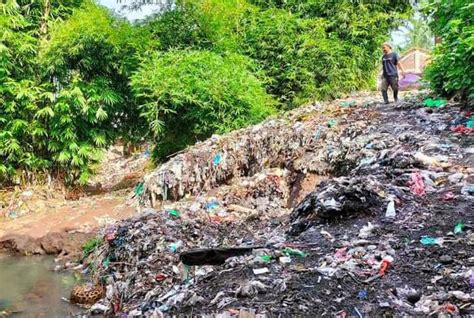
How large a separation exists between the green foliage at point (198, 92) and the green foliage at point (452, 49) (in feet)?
9.18

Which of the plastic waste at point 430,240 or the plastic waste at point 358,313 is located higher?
the plastic waste at point 430,240

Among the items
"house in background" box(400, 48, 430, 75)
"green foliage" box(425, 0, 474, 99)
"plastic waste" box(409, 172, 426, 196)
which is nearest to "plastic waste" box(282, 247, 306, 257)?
"plastic waste" box(409, 172, 426, 196)

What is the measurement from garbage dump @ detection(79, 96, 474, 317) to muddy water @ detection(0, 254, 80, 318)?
1.80 feet

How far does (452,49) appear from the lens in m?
5.43

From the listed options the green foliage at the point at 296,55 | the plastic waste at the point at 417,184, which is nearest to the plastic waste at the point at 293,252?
the plastic waste at the point at 417,184

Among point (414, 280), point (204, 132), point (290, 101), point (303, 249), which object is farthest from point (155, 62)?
point (414, 280)

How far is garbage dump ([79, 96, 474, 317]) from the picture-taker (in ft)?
7.79

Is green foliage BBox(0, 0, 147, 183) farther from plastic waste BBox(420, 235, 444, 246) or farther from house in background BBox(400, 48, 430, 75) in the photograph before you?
house in background BBox(400, 48, 430, 75)

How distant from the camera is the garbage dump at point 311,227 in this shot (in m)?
2.37

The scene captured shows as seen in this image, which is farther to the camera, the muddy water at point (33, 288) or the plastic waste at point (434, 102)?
the plastic waste at point (434, 102)

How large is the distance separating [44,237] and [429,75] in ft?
18.7

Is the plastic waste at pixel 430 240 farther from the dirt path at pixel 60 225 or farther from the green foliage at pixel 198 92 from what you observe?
the green foliage at pixel 198 92

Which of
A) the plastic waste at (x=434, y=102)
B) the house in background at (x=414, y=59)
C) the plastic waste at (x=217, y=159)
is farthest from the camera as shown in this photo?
the house in background at (x=414, y=59)

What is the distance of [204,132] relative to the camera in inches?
317
